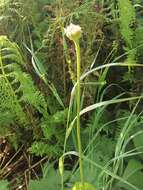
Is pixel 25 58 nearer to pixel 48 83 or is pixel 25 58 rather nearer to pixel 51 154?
pixel 48 83

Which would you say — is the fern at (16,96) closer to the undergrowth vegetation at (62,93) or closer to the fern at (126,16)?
the undergrowth vegetation at (62,93)

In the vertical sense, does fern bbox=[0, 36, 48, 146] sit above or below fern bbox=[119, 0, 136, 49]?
below

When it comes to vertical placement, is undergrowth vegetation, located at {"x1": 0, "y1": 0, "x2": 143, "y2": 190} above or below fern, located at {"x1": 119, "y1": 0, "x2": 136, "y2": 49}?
below

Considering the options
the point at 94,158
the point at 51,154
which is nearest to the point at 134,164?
the point at 94,158

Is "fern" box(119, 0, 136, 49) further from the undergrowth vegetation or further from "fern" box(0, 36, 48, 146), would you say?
"fern" box(0, 36, 48, 146)

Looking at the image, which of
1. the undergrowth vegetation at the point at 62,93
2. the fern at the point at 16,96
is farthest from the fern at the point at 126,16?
the fern at the point at 16,96

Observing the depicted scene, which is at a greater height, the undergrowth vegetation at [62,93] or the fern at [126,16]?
the fern at [126,16]

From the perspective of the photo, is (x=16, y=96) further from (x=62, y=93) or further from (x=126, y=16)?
(x=126, y=16)

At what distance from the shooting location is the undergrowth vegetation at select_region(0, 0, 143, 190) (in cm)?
166

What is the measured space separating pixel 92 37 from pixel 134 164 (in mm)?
550

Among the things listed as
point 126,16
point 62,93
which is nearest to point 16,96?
point 62,93

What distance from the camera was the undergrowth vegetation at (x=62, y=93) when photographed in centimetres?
166

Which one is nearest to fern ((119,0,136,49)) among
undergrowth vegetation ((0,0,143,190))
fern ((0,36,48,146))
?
undergrowth vegetation ((0,0,143,190))

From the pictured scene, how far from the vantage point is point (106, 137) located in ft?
5.74
